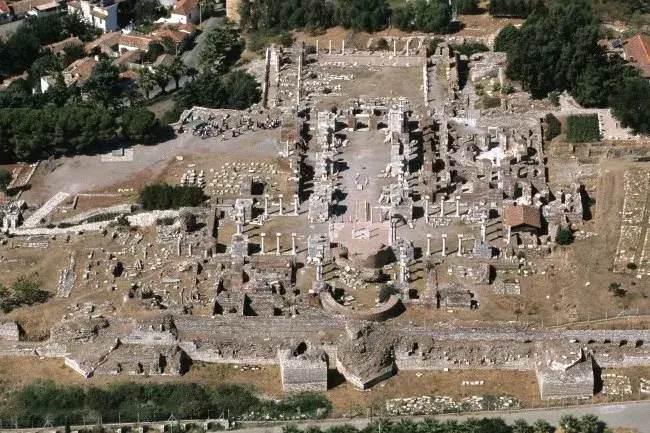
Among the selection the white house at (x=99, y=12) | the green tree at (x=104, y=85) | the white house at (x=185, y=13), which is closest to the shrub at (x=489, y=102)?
the green tree at (x=104, y=85)

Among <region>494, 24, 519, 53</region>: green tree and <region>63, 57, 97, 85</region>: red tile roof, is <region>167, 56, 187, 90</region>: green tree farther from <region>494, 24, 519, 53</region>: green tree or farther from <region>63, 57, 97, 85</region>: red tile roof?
<region>494, 24, 519, 53</region>: green tree

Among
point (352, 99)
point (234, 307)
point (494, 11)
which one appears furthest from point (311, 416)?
point (494, 11)

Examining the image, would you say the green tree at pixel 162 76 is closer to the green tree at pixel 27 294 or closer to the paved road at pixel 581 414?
the green tree at pixel 27 294

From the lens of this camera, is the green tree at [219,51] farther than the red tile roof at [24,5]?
No

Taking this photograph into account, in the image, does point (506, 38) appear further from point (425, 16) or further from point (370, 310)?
point (370, 310)

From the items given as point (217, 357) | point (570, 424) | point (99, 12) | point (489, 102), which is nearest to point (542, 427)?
Answer: point (570, 424)

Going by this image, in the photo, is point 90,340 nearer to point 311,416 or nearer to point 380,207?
point 311,416
